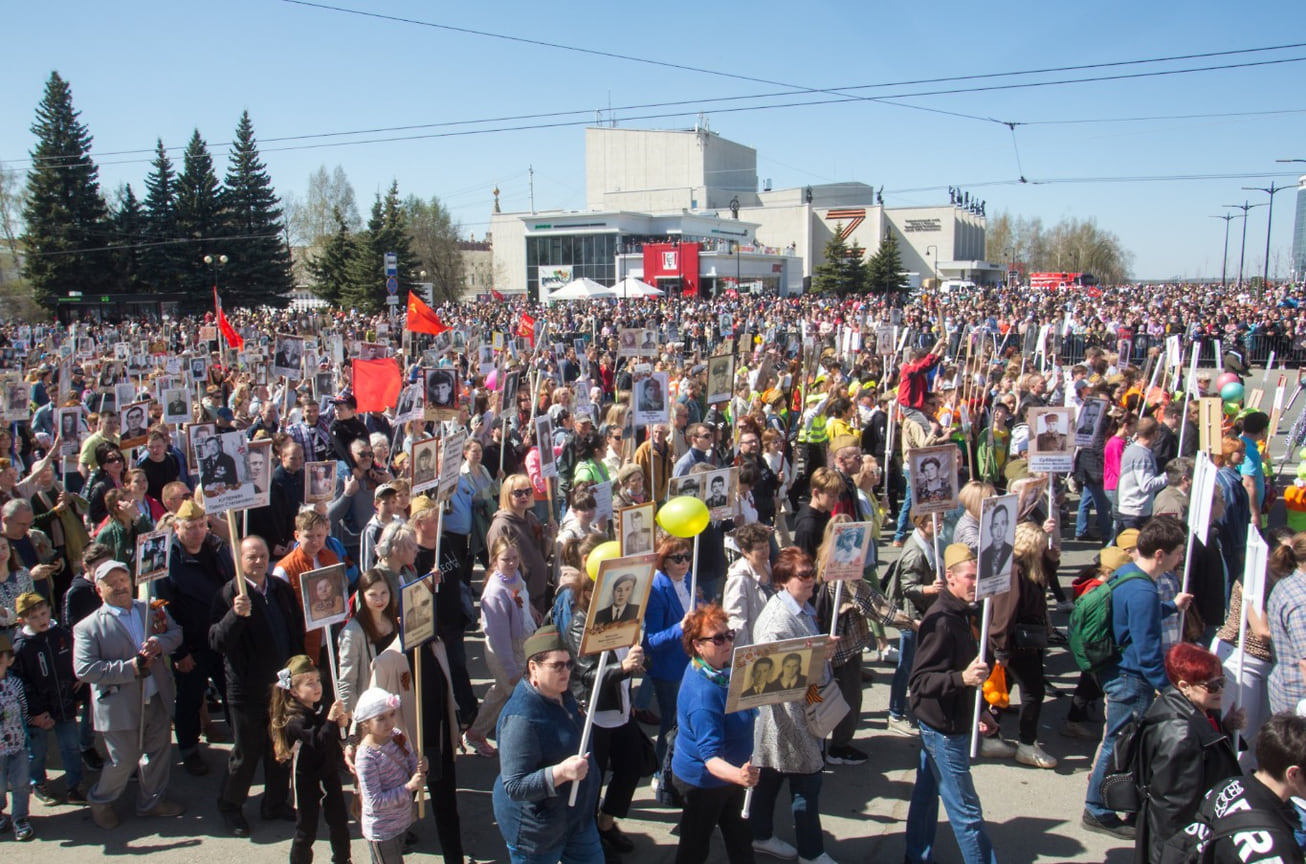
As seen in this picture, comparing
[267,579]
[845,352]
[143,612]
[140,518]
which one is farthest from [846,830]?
[845,352]

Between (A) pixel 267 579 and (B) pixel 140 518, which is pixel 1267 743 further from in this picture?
(B) pixel 140 518

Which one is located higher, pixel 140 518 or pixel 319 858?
pixel 140 518

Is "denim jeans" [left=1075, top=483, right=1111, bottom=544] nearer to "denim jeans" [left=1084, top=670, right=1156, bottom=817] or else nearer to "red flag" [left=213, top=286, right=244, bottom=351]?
"denim jeans" [left=1084, top=670, right=1156, bottom=817]

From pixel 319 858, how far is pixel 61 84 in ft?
192

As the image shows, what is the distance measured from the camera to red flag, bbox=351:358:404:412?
10.9m

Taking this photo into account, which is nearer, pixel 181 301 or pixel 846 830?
pixel 846 830

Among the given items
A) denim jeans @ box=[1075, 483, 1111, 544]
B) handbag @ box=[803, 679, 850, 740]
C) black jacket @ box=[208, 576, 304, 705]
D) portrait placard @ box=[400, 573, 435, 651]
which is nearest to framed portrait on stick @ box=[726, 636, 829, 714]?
handbag @ box=[803, 679, 850, 740]

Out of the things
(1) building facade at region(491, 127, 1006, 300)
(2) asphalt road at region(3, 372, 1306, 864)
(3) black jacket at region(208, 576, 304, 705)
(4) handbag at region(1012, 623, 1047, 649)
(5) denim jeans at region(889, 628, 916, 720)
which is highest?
(1) building facade at region(491, 127, 1006, 300)

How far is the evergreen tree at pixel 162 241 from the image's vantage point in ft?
169

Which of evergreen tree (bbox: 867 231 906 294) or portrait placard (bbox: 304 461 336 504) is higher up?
evergreen tree (bbox: 867 231 906 294)

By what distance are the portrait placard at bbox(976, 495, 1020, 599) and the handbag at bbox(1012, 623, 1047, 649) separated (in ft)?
2.77

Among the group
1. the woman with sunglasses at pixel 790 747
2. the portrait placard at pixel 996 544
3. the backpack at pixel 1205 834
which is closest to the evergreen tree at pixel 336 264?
the woman with sunglasses at pixel 790 747

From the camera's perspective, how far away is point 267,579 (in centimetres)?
542

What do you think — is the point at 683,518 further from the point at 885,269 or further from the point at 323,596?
the point at 885,269
